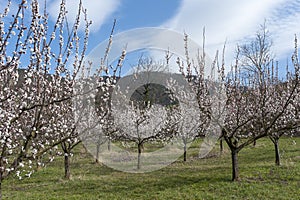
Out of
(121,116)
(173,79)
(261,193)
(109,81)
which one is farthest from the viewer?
(121,116)

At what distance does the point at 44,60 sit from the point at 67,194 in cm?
678

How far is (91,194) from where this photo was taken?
32.0 feet

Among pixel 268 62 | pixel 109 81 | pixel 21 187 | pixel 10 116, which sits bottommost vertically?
pixel 21 187

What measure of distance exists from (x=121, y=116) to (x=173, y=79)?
25.9 feet

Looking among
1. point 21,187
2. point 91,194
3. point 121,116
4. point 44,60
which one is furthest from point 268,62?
point 121,116

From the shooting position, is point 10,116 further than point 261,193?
No

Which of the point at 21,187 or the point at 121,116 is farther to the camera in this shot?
the point at 121,116

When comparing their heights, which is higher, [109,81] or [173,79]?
[173,79]

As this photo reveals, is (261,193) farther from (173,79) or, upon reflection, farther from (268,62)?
(173,79)

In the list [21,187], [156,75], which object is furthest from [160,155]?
[21,187]

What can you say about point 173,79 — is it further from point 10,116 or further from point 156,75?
point 10,116

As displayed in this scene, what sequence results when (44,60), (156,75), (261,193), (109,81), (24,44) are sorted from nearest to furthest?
(24,44), (44,60), (109,81), (261,193), (156,75)

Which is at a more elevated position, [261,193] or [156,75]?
[156,75]

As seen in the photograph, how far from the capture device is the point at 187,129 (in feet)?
68.5
